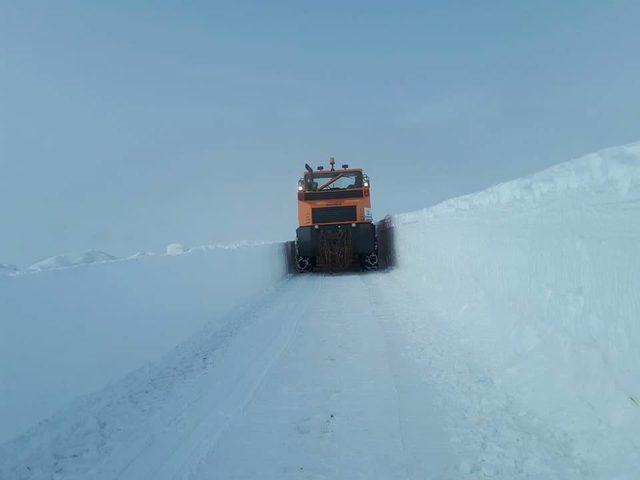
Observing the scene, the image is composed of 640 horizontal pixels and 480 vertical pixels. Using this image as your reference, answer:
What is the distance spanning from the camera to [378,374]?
15.2ft

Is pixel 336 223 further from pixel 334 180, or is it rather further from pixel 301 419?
pixel 301 419

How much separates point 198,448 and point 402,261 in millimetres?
13281

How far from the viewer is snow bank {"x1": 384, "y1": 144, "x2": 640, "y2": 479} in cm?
296

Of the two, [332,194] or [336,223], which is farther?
[332,194]

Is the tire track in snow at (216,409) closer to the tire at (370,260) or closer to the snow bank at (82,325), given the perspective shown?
the snow bank at (82,325)

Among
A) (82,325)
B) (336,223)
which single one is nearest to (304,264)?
(336,223)

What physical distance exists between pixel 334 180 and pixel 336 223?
6.30 ft

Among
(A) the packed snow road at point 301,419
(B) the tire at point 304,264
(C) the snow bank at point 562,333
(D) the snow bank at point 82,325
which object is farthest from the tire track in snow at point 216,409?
(B) the tire at point 304,264

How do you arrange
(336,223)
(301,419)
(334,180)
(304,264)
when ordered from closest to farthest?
1. (301,419)
2. (336,223)
3. (334,180)
4. (304,264)

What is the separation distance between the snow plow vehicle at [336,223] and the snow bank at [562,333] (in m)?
10.8

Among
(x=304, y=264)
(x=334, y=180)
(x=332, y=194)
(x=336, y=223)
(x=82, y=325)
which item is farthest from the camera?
(x=304, y=264)

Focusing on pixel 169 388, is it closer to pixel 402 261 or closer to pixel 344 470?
pixel 344 470

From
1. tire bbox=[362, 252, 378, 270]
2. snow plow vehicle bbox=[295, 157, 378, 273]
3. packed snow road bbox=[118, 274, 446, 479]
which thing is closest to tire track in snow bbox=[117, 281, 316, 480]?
packed snow road bbox=[118, 274, 446, 479]

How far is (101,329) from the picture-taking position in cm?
460
